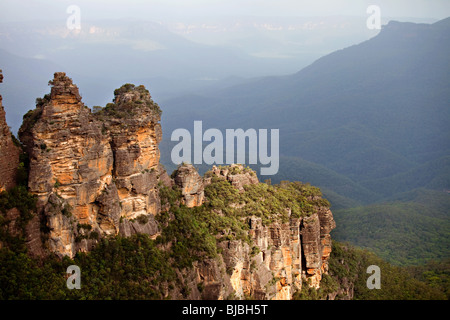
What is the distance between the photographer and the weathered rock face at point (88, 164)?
1152 inches

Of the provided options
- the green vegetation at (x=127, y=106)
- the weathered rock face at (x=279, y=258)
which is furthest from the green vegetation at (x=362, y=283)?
the green vegetation at (x=127, y=106)

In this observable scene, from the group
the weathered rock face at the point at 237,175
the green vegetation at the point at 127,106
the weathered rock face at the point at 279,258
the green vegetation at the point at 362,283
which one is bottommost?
the green vegetation at the point at 362,283

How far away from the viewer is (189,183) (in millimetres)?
40312

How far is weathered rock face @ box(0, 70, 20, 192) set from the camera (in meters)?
28.3

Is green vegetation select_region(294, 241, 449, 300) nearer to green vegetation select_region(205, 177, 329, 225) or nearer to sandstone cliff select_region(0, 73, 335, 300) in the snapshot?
sandstone cliff select_region(0, 73, 335, 300)

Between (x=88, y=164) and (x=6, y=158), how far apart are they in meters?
4.65

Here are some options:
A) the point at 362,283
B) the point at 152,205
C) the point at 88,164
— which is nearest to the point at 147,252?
the point at 152,205

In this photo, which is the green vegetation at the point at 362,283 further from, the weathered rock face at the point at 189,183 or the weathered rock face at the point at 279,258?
the weathered rock face at the point at 189,183

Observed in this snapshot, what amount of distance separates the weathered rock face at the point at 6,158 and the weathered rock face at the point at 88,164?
104cm

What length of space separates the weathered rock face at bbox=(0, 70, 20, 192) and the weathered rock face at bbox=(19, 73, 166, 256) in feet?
3.42

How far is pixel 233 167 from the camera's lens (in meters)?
48.2

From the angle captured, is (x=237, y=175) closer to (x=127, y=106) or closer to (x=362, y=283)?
(x=127, y=106)
